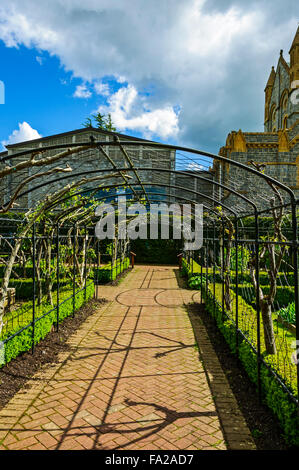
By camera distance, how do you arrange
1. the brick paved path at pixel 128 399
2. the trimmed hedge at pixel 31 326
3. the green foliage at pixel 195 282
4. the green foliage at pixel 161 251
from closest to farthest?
the brick paved path at pixel 128 399
the trimmed hedge at pixel 31 326
the green foliage at pixel 195 282
the green foliage at pixel 161 251

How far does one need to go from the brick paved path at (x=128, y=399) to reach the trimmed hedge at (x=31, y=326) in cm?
55

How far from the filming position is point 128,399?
403 cm

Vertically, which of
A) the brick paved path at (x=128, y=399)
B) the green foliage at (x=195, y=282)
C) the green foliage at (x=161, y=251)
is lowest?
the brick paved path at (x=128, y=399)

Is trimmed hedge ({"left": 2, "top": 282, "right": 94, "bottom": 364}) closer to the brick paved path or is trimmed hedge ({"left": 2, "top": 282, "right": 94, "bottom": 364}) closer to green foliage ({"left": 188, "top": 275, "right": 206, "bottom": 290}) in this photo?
the brick paved path

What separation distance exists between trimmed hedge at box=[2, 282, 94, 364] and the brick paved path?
546 mm

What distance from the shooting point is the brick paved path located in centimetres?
319

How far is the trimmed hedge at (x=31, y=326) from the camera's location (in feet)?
15.5

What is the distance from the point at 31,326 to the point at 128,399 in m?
2.23

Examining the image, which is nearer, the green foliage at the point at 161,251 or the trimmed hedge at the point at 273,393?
the trimmed hedge at the point at 273,393

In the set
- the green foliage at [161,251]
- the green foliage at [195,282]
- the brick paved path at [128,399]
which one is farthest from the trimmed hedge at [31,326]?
the green foliage at [161,251]

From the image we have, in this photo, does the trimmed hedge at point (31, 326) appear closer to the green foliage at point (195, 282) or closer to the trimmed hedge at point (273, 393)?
the trimmed hedge at point (273, 393)

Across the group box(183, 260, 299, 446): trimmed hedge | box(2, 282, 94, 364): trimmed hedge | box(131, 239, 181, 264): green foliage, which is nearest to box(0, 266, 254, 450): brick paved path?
box(183, 260, 299, 446): trimmed hedge

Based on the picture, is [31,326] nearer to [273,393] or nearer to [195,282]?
[273,393]
